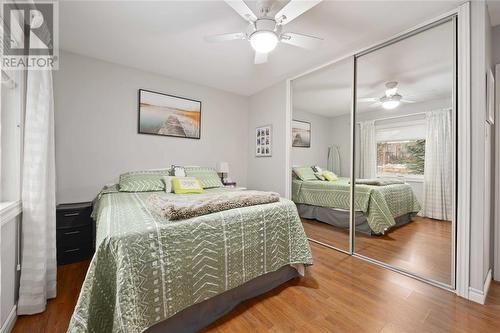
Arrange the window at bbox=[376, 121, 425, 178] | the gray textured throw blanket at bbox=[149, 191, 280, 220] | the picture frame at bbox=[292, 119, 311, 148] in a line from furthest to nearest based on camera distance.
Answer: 1. the picture frame at bbox=[292, 119, 311, 148]
2. the window at bbox=[376, 121, 425, 178]
3. the gray textured throw blanket at bbox=[149, 191, 280, 220]

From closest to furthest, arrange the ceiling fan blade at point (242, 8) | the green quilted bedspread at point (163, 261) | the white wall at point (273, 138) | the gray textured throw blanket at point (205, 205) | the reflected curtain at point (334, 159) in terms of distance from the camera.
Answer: the green quilted bedspread at point (163, 261) → the gray textured throw blanket at point (205, 205) → the ceiling fan blade at point (242, 8) → the reflected curtain at point (334, 159) → the white wall at point (273, 138)

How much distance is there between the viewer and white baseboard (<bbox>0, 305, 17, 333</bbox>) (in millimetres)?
1312

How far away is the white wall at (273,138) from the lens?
3.55m

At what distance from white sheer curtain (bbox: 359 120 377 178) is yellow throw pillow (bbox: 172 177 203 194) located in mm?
2095

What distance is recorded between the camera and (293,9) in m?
1.57

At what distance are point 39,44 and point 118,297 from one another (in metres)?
1.98

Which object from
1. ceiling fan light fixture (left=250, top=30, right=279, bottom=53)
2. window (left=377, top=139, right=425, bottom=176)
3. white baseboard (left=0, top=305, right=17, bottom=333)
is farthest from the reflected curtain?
white baseboard (left=0, top=305, right=17, bottom=333)

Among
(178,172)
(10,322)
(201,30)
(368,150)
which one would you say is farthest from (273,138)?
(10,322)

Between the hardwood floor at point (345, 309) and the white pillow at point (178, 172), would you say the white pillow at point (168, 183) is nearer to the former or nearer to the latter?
the white pillow at point (178, 172)

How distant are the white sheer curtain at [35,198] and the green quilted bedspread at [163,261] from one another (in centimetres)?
49

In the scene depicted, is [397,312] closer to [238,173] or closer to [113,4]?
[238,173]

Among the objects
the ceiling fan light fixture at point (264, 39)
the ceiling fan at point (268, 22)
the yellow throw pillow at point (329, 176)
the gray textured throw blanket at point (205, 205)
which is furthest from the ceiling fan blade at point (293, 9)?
the yellow throw pillow at point (329, 176)

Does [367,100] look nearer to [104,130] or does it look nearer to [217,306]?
[217,306]

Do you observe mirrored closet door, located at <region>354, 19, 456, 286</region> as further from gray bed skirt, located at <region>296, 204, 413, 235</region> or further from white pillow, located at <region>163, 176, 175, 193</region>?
white pillow, located at <region>163, 176, 175, 193</region>
